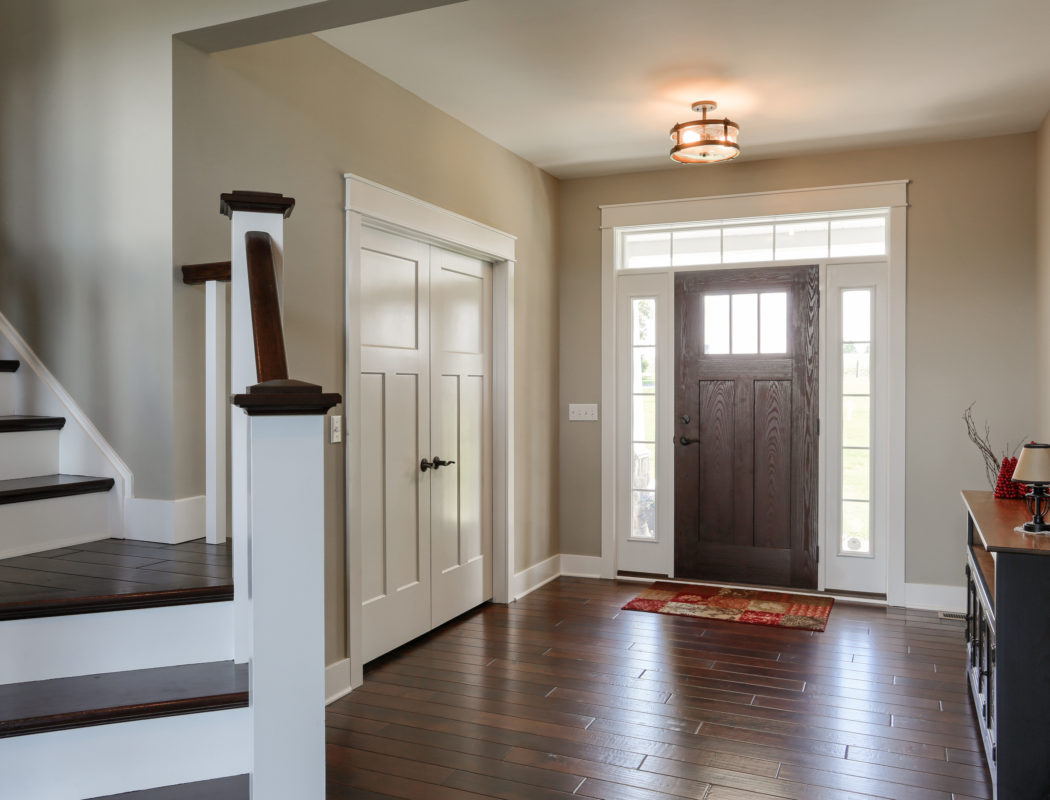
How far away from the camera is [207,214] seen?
2799mm

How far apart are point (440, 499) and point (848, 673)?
2.16 metres

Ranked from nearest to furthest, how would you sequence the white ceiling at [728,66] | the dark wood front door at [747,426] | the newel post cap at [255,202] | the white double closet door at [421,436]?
1. the newel post cap at [255,202]
2. the white ceiling at [728,66]
3. the white double closet door at [421,436]
4. the dark wood front door at [747,426]

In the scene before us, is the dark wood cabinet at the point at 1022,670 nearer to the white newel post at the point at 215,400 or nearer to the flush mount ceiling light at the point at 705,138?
the white newel post at the point at 215,400

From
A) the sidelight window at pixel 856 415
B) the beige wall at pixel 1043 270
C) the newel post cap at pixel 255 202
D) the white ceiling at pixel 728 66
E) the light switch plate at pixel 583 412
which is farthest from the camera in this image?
the light switch plate at pixel 583 412

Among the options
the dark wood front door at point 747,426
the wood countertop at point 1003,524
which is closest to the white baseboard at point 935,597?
the dark wood front door at point 747,426

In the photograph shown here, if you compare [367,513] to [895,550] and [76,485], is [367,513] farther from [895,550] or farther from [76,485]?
[895,550]

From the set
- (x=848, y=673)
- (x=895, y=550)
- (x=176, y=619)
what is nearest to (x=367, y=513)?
(x=176, y=619)

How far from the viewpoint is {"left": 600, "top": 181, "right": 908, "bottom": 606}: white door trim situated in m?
4.95

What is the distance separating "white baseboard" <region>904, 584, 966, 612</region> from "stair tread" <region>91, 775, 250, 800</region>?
4145 millimetres

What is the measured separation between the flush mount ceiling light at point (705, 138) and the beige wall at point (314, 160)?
1131mm

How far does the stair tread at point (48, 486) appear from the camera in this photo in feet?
7.80

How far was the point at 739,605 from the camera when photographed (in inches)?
194

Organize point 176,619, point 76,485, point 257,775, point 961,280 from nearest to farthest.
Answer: point 257,775
point 176,619
point 76,485
point 961,280

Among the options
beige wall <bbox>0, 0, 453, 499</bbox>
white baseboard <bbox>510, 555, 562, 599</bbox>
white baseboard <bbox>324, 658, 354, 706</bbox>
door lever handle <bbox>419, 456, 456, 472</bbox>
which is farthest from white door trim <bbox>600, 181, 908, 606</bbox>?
beige wall <bbox>0, 0, 453, 499</bbox>
